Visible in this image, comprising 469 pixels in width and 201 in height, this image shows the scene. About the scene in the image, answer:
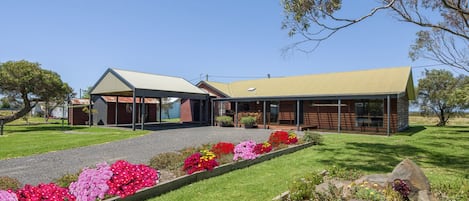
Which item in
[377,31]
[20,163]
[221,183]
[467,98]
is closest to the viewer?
[221,183]

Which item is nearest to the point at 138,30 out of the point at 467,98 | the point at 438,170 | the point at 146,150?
the point at 146,150

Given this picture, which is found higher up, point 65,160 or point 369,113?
point 369,113

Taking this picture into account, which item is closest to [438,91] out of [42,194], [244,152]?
[244,152]

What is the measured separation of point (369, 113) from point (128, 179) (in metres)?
17.5

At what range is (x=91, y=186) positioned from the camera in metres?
4.19

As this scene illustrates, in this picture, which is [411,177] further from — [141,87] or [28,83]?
[28,83]

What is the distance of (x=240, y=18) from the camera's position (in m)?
15.7

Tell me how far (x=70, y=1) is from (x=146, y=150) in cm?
720

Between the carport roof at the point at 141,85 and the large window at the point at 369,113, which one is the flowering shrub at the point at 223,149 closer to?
the carport roof at the point at 141,85

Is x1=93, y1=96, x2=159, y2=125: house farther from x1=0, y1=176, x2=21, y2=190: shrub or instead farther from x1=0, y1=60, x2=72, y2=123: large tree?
x1=0, y1=176, x2=21, y2=190: shrub

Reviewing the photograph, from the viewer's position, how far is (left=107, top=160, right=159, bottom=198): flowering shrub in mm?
4355

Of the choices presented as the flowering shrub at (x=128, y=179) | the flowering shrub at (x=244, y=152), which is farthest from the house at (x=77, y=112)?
the flowering shrub at (x=128, y=179)

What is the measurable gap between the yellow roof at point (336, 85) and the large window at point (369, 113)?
0.93 meters

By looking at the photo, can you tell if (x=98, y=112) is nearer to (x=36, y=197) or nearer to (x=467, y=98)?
(x=36, y=197)
